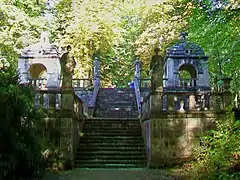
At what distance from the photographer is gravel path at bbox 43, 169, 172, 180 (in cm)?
902

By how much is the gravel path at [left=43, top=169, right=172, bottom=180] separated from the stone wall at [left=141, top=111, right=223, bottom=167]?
658 millimetres

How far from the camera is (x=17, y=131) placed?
7621mm

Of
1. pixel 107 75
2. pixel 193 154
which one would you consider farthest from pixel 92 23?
pixel 193 154

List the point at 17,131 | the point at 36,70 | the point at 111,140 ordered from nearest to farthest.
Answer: the point at 17,131 → the point at 111,140 → the point at 36,70

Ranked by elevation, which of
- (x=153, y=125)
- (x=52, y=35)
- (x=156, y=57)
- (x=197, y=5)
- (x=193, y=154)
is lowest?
(x=193, y=154)

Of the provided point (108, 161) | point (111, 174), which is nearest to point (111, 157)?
point (108, 161)

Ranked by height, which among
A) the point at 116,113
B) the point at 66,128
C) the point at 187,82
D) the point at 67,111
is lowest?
the point at 66,128

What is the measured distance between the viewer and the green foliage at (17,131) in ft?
23.6

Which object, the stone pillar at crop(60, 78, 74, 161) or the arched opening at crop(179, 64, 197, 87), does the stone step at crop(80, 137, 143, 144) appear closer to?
the stone pillar at crop(60, 78, 74, 161)

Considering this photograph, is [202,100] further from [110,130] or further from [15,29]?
[15,29]

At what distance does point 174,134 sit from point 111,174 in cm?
260

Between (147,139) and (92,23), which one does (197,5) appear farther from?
(92,23)

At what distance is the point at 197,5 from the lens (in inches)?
348

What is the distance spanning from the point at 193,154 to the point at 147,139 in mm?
1643
